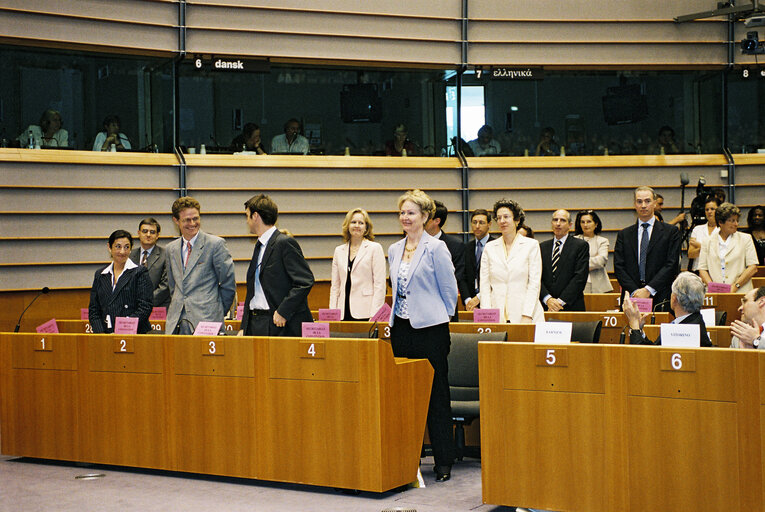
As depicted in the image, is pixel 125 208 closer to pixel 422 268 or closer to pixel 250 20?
pixel 250 20

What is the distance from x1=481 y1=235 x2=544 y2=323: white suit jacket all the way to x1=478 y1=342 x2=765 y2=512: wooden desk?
1.87 meters

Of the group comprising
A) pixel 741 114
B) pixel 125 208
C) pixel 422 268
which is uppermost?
pixel 741 114

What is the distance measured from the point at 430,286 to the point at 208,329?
120cm

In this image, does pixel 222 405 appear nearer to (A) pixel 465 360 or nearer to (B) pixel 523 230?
(A) pixel 465 360

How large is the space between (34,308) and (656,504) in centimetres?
679

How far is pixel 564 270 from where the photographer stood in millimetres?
6246

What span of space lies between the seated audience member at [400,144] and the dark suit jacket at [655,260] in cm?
435

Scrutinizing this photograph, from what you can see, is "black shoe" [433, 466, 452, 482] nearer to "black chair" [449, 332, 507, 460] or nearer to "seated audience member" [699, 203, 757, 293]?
"black chair" [449, 332, 507, 460]

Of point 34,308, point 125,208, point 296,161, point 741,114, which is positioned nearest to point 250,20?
point 296,161

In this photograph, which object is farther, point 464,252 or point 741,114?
point 741,114

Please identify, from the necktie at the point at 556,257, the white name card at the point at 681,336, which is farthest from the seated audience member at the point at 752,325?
the necktie at the point at 556,257

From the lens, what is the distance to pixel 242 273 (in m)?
9.45

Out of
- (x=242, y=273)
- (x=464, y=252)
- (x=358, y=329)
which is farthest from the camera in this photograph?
(x=242, y=273)

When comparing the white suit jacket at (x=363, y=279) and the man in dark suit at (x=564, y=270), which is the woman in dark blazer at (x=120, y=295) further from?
the man in dark suit at (x=564, y=270)
